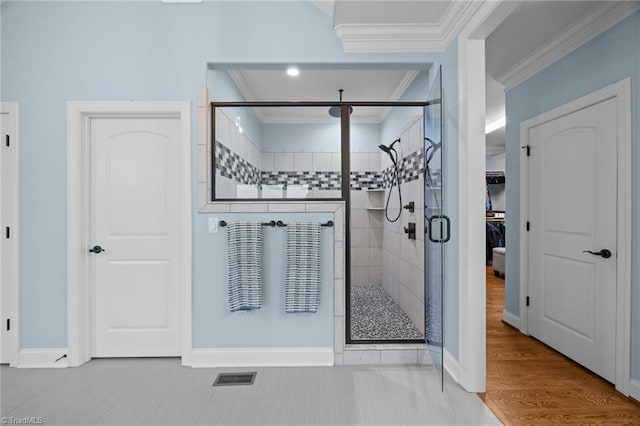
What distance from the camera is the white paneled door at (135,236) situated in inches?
97.3

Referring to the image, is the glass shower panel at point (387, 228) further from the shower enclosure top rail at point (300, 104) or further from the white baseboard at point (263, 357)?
the shower enclosure top rail at point (300, 104)

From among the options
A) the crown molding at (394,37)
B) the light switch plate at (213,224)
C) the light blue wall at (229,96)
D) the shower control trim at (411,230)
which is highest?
the crown molding at (394,37)

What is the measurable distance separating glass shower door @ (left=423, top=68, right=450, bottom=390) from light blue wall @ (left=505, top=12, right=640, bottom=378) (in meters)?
1.22

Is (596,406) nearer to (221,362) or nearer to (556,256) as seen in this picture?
(556,256)

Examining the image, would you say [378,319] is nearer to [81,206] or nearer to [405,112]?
[405,112]

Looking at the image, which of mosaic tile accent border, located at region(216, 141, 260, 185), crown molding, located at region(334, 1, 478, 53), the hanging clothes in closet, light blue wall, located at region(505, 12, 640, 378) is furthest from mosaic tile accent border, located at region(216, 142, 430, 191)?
the hanging clothes in closet

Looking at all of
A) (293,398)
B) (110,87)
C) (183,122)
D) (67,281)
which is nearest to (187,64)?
(183,122)

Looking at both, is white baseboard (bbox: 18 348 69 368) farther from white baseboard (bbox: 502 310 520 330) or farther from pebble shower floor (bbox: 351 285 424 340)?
white baseboard (bbox: 502 310 520 330)

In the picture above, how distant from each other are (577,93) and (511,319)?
2176 mm

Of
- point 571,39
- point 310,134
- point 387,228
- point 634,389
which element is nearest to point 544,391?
point 634,389

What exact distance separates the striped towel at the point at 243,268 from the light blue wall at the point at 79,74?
156mm

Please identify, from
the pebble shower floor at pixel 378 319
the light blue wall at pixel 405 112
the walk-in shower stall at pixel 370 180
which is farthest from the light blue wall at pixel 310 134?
the pebble shower floor at pixel 378 319

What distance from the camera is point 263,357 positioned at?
7.87ft

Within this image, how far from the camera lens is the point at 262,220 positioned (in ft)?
7.93
